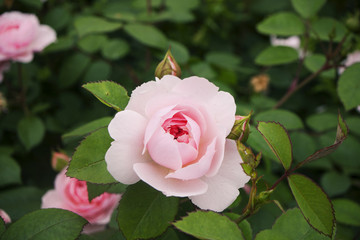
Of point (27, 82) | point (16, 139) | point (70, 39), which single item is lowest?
point (16, 139)

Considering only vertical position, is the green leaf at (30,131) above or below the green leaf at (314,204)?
below

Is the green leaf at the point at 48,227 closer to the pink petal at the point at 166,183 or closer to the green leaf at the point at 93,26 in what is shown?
the pink petal at the point at 166,183

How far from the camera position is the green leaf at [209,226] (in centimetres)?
51

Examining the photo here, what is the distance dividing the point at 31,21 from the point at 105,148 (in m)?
0.82

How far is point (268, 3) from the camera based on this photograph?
178cm

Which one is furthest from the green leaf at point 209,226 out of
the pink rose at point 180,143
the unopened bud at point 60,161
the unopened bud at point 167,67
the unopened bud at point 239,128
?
the unopened bud at point 60,161

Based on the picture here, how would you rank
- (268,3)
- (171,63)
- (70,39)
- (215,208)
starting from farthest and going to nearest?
(268,3) → (70,39) → (171,63) → (215,208)

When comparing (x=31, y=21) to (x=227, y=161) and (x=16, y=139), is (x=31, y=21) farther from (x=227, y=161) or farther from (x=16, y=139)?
(x=227, y=161)

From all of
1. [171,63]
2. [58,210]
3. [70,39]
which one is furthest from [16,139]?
[171,63]

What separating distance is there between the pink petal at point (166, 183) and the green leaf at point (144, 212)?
51 mm

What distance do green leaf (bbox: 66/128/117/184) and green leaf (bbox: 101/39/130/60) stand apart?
74cm

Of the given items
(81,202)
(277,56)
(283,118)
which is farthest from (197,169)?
(277,56)

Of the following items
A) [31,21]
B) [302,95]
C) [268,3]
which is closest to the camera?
[31,21]

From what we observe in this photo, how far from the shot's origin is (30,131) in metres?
1.24
